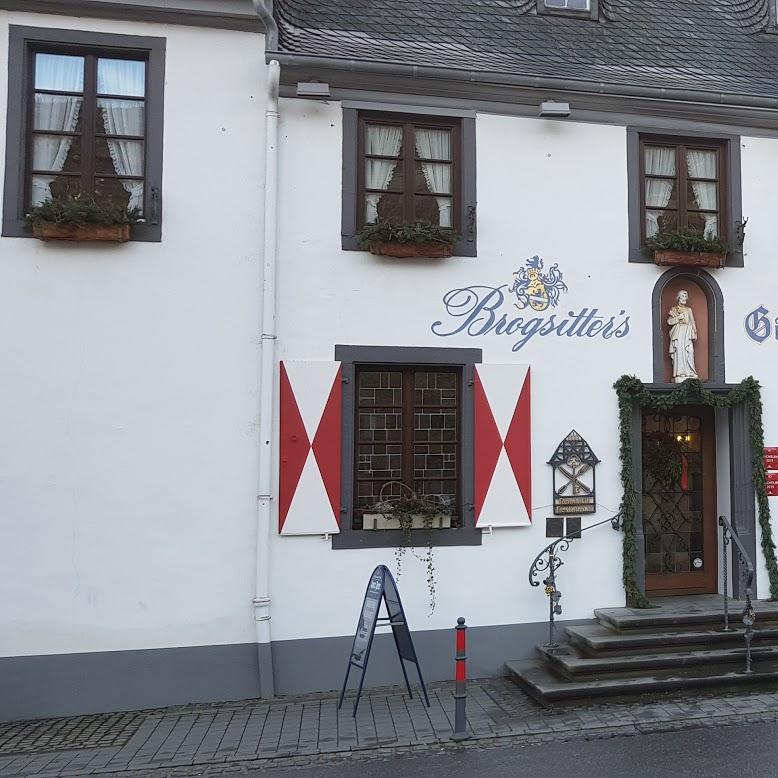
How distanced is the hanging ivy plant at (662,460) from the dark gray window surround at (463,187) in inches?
114

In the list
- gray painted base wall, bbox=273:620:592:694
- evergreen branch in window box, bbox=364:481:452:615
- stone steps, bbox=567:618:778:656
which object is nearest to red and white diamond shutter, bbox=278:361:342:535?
evergreen branch in window box, bbox=364:481:452:615

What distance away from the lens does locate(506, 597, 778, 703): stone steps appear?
655 centimetres

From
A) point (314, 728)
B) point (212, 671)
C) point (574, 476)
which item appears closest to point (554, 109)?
point (574, 476)

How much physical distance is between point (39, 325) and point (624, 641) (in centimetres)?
606

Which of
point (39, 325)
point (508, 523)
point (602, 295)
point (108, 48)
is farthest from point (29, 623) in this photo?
point (602, 295)

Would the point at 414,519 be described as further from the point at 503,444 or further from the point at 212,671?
the point at 212,671

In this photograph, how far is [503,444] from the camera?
736 cm

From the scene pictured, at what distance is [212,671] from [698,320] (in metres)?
6.04

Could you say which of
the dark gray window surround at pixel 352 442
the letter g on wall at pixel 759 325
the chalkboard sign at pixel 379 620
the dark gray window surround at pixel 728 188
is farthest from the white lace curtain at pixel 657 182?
the chalkboard sign at pixel 379 620

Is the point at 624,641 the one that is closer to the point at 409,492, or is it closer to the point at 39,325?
the point at 409,492

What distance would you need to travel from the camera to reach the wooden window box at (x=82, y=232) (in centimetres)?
655

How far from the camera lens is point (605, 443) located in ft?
24.9

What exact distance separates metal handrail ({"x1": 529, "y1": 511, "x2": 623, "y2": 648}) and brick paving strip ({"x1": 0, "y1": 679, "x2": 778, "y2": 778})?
81 centimetres

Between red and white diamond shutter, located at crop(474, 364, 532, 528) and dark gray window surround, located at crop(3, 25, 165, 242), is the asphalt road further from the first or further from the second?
dark gray window surround, located at crop(3, 25, 165, 242)
